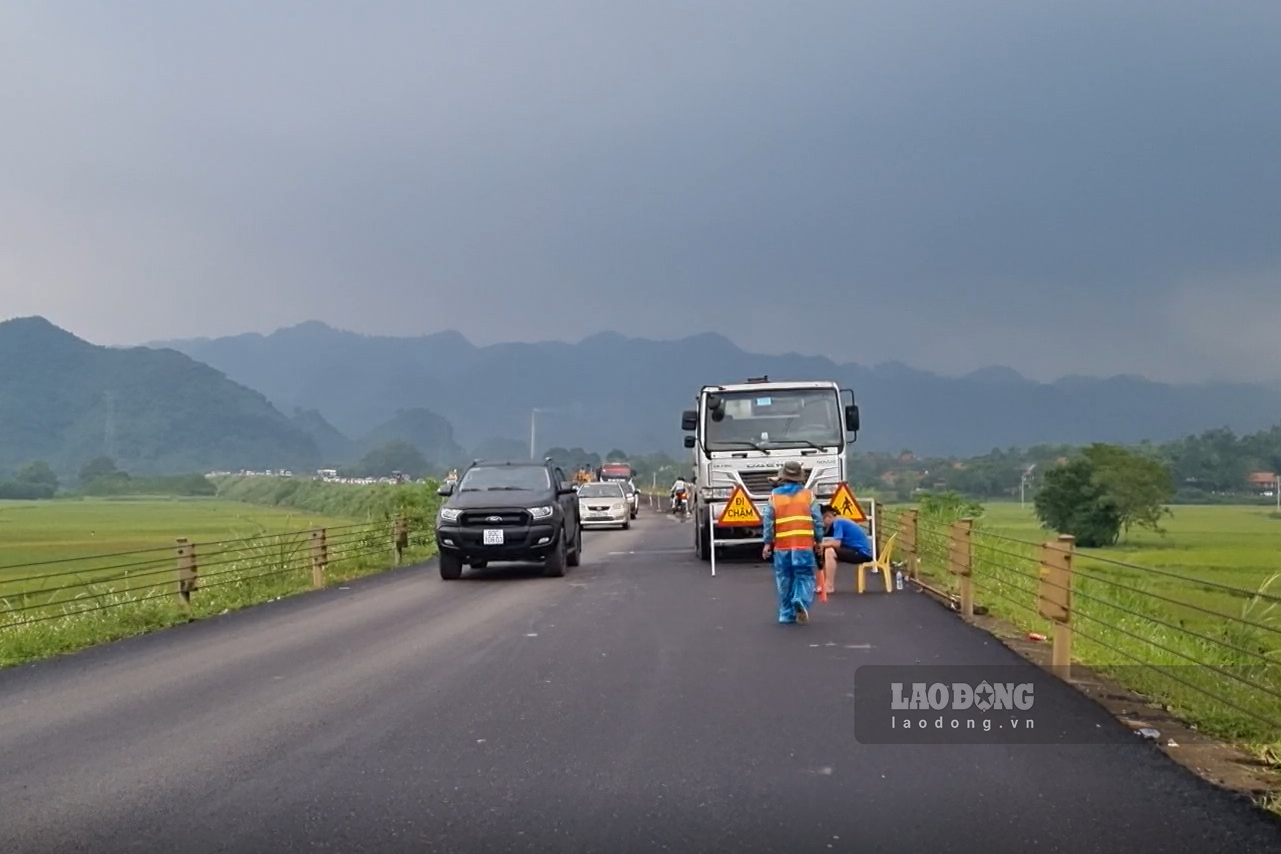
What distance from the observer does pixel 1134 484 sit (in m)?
40.3

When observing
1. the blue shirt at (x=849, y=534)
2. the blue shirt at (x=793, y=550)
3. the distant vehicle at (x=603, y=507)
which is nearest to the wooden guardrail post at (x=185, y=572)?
Answer: the blue shirt at (x=793, y=550)

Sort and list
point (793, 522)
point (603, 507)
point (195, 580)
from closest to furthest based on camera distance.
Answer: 1. point (793, 522)
2. point (195, 580)
3. point (603, 507)

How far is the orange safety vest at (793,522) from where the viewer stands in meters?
13.5

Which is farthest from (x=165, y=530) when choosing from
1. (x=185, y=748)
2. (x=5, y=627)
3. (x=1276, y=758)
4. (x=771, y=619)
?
(x=1276, y=758)

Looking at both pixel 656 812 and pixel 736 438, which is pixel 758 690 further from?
pixel 736 438

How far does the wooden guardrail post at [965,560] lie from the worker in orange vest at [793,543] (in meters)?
1.71

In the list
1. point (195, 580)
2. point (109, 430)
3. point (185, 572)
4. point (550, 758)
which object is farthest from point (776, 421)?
point (109, 430)

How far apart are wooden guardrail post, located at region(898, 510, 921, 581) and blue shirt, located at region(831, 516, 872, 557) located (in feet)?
4.13

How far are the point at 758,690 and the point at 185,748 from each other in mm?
4095

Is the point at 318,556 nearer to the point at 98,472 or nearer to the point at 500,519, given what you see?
the point at 500,519

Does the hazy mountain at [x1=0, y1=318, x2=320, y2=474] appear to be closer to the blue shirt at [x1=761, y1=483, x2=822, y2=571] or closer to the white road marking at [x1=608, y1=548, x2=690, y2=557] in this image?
the white road marking at [x1=608, y1=548, x2=690, y2=557]

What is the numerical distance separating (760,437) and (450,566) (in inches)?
238

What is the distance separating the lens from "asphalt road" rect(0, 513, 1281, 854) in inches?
236

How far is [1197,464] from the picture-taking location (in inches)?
2148
